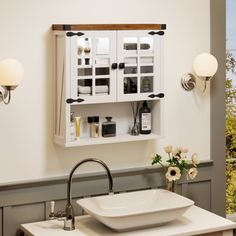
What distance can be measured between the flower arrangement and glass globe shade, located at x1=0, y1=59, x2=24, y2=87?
3.31 feet

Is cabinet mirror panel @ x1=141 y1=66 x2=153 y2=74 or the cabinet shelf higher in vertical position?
cabinet mirror panel @ x1=141 y1=66 x2=153 y2=74

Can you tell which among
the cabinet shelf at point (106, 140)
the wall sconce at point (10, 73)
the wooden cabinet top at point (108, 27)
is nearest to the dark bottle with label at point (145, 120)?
the cabinet shelf at point (106, 140)

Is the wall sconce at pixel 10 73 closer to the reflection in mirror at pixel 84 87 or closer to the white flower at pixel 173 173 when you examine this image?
the reflection in mirror at pixel 84 87

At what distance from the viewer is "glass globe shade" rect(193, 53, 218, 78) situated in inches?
163

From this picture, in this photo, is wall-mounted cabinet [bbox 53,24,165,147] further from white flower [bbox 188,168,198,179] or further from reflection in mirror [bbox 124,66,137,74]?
white flower [bbox 188,168,198,179]

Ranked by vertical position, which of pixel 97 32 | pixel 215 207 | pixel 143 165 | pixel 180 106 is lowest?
pixel 215 207

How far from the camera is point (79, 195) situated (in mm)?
3980

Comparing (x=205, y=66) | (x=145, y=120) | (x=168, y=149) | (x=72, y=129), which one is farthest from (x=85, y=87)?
(x=205, y=66)

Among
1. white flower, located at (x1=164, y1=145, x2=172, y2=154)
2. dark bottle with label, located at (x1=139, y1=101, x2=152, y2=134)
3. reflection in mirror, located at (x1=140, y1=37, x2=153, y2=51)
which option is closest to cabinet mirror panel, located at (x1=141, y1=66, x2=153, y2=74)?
reflection in mirror, located at (x1=140, y1=37, x2=153, y2=51)

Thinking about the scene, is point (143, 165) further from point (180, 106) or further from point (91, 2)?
point (91, 2)

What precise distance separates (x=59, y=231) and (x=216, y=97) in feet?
4.50

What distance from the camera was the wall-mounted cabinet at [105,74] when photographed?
12.3 feet

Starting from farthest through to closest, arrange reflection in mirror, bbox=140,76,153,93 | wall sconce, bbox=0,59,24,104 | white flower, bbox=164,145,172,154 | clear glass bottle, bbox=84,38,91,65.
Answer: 1. white flower, bbox=164,145,172,154
2. reflection in mirror, bbox=140,76,153,93
3. clear glass bottle, bbox=84,38,91,65
4. wall sconce, bbox=0,59,24,104

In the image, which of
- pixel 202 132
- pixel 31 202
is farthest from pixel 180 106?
pixel 31 202
